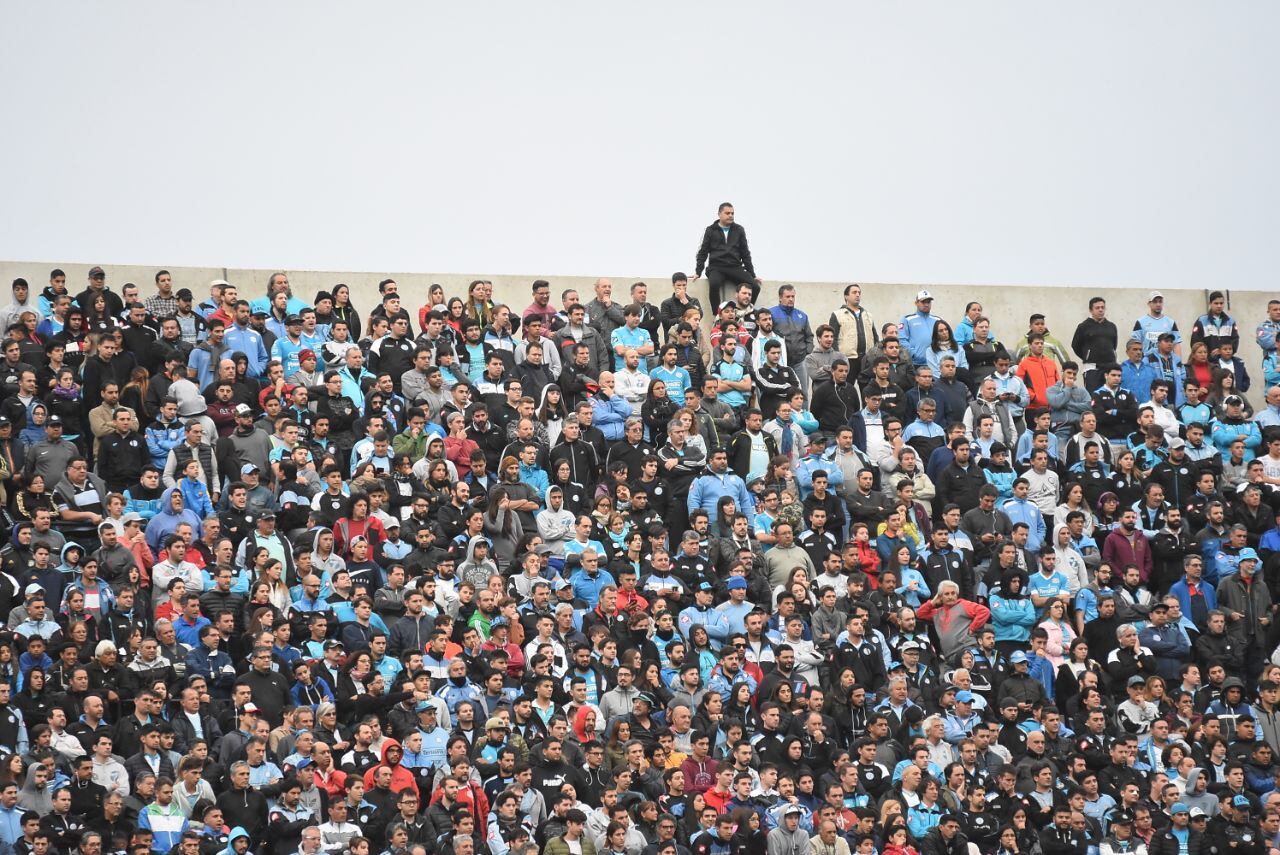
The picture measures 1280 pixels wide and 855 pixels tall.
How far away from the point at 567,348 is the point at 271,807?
8.24 m

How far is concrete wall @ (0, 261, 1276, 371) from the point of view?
2524cm

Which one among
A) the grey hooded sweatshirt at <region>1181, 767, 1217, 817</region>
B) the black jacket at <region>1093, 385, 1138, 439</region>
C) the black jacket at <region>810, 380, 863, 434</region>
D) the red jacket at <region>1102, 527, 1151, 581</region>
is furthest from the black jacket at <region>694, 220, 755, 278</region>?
the grey hooded sweatshirt at <region>1181, 767, 1217, 817</region>

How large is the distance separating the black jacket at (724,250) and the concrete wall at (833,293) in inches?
23.6

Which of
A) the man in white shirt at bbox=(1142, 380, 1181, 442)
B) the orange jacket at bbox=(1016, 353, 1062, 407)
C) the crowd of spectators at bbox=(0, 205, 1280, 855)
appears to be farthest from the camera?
the orange jacket at bbox=(1016, 353, 1062, 407)

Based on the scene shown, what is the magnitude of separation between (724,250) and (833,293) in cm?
232

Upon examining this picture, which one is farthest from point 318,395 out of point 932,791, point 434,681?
point 932,791

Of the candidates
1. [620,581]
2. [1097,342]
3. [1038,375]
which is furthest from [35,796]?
[1097,342]

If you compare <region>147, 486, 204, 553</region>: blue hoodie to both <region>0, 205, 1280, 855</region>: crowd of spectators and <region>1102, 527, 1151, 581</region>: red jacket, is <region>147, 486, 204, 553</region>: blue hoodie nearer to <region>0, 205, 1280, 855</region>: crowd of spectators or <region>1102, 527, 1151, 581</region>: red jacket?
<region>0, 205, 1280, 855</region>: crowd of spectators

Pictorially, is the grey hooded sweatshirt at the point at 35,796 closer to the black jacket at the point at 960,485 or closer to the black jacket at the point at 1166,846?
the black jacket at the point at 1166,846

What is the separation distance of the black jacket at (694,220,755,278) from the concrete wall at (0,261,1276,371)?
0.60 meters

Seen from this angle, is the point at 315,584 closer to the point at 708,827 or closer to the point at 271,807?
the point at 271,807

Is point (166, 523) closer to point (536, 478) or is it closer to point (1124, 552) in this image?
point (536, 478)

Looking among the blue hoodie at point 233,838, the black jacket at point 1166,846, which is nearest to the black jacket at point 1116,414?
the black jacket at point 1166,846

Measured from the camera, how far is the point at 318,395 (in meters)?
21.9
